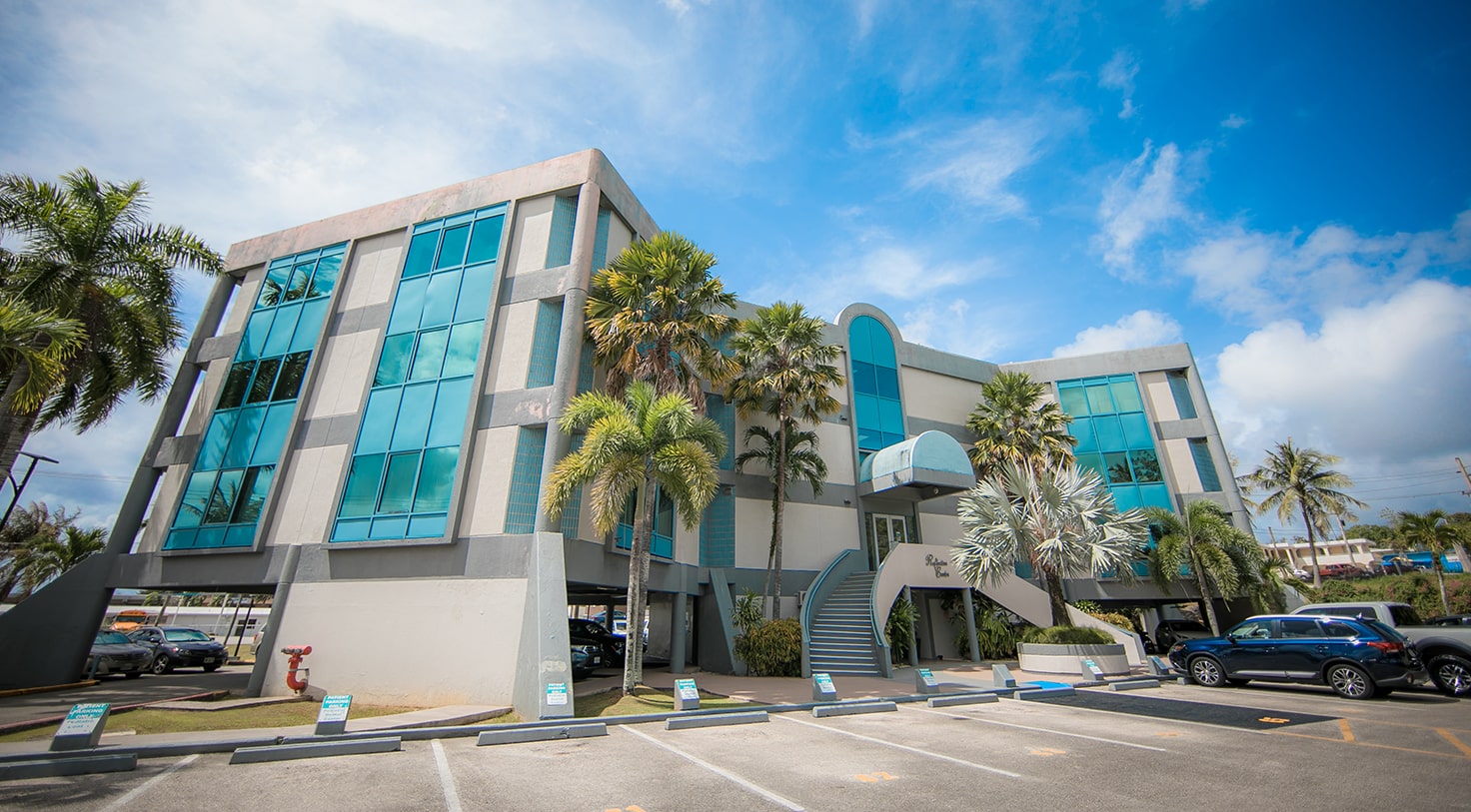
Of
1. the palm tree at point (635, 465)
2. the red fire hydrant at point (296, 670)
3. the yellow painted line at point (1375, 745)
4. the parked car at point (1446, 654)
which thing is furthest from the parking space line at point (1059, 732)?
the red fire hydrant at point (296, 670)

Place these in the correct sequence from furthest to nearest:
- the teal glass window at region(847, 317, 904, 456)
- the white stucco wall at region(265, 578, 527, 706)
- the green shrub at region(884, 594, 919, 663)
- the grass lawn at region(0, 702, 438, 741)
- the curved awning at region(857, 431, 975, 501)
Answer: the teal glass window at region(847, 317, 904, 456) → the curved awning at region(857, 431, 975, 501) → the green shrub at region(884, 594, 919, 663) → the white stucco wall at region(265, 578, 527, 706) → the grass lawn at region(0, 702, 438, 741)

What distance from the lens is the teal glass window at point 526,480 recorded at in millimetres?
14281

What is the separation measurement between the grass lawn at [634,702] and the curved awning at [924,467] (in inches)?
459

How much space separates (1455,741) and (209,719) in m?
20.1

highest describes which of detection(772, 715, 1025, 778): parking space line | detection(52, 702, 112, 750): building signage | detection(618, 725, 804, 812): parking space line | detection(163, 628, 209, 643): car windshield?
detection(163, 628, 209, 643): car windshield

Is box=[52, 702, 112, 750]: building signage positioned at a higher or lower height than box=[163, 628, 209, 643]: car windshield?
lower

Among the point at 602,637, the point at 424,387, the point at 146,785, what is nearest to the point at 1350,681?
the point at 602,637

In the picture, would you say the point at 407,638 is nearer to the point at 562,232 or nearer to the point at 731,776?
the point at 731,776

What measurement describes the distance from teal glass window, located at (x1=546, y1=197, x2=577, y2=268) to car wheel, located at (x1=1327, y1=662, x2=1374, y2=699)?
20.9m

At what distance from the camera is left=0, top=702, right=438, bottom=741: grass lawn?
980 cm

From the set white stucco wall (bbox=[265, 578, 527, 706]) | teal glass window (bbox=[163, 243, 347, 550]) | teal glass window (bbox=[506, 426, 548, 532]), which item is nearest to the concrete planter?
white stucco wall (bbox=[265, 578, 527, 706])

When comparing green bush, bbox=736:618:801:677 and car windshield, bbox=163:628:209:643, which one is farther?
car windshield, bbox=163:628:209:643

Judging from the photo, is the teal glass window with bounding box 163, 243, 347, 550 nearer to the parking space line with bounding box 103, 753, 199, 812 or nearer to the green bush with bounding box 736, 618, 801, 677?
the parking space line with bounding box 103, 753, 199, 812

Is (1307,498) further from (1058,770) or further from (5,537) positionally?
(5,537)
